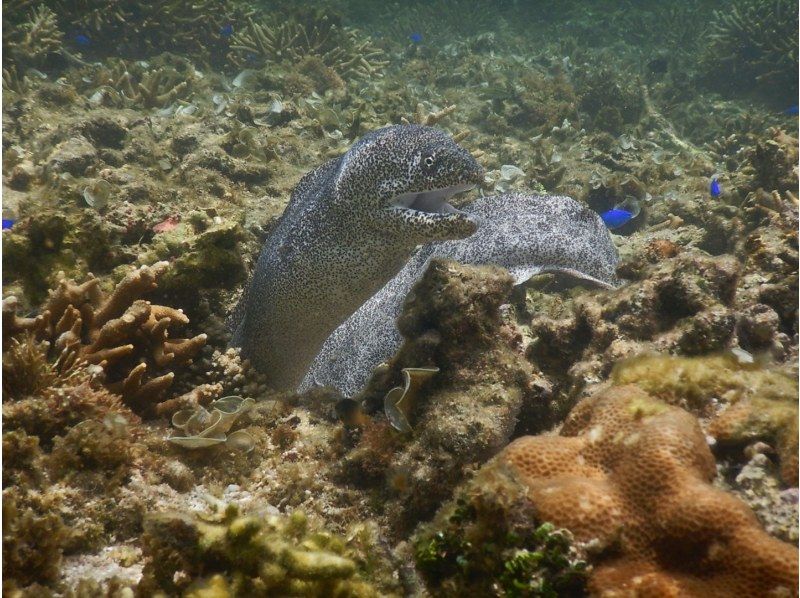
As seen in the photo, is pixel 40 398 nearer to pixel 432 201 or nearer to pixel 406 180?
pixel 406 180

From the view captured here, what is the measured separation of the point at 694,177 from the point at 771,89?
870 cm

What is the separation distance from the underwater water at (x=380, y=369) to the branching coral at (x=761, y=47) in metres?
8.95

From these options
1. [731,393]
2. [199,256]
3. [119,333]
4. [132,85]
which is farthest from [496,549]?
[132,85]

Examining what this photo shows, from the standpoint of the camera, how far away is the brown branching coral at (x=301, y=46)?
41.1 ft

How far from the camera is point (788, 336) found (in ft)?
10.2

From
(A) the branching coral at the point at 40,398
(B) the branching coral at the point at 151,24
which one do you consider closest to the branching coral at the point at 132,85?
(B) the branching coral at the point at 151,24

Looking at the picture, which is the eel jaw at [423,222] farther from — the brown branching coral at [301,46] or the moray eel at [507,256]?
the brown branching coral at [301,46]

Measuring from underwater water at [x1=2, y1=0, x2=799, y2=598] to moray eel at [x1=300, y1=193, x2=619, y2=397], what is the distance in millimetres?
34

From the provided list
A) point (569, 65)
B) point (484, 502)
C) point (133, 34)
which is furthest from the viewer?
point (569, 65)

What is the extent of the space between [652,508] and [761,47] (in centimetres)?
1786

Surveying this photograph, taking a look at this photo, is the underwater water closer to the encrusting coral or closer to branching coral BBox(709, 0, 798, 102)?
the encrusting coral

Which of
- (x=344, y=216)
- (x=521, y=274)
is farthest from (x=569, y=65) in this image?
(x=344, y=216)

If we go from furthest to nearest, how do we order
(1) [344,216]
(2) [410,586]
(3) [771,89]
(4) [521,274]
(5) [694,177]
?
(3) [771,89] < (5) [694,177] < (4) [521,274] < (1) [344,216] < (2) [410,586]

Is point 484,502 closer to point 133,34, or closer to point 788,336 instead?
point 788,336
